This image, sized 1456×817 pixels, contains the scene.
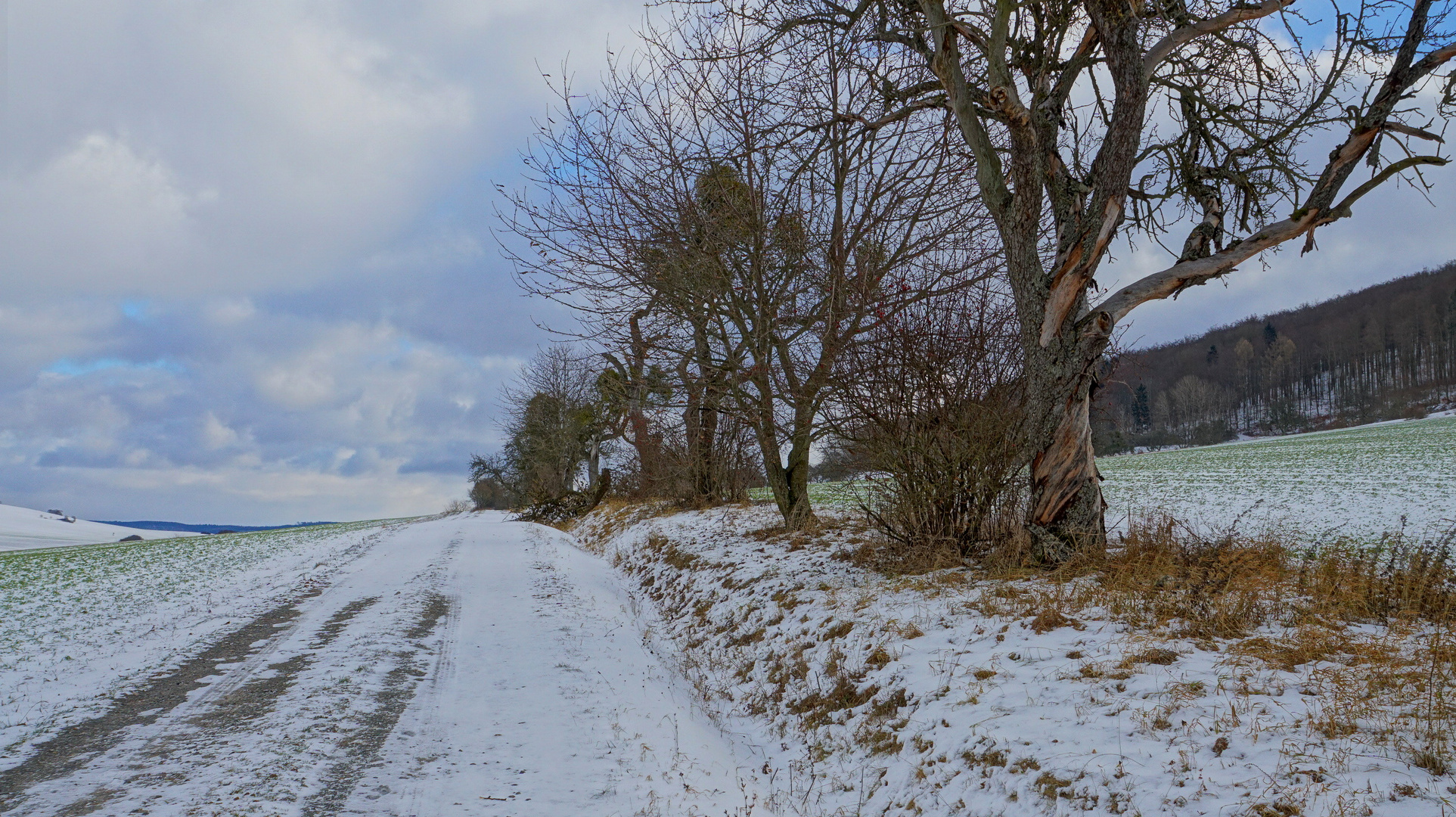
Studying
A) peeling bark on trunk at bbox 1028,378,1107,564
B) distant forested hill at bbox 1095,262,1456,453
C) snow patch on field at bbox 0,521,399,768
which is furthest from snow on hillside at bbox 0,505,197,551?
distant forested hill at bbox 1095,262,1456,453

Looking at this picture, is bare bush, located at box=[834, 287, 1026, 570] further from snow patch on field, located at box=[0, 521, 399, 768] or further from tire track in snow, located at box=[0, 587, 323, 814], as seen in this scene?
snow patch on field, located at box=[0, 521, 399, 768]

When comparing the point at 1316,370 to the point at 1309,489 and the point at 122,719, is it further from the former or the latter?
the point at 122,719

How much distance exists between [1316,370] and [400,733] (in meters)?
144

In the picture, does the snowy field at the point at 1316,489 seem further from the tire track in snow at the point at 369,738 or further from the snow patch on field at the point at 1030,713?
the tire track in snow at the point at 369,738

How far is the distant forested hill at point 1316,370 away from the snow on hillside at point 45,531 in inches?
3898

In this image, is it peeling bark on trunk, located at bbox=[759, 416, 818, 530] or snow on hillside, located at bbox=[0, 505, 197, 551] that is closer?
peeling bark on trunk, located at bbox=[759, 416, 818, 530]

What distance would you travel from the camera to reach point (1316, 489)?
21.5m

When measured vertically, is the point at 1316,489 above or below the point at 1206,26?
below

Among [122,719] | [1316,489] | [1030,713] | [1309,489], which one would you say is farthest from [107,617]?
[1316,489]

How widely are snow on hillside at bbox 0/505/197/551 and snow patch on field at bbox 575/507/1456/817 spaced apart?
2233 inches

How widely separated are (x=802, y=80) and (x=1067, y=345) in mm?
5164

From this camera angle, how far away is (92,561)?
1795 centimetres

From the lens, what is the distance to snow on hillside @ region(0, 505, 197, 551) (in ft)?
177

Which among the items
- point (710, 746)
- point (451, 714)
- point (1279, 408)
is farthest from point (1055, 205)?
point (1279, 408)
